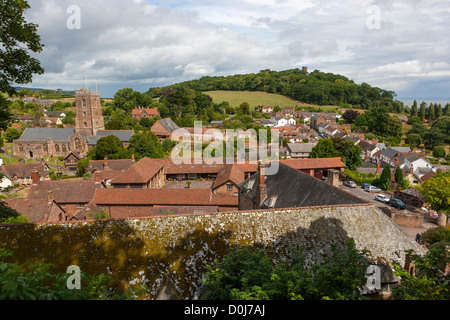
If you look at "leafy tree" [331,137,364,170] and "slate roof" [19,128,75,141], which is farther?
"slate roof" [19,128,75,141]

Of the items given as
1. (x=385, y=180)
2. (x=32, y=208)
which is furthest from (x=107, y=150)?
(x=385, y=180)

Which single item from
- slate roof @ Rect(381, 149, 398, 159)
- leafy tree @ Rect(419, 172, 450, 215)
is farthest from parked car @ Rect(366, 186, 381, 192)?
slate roof @ Rect(381, 149, 398, 159)

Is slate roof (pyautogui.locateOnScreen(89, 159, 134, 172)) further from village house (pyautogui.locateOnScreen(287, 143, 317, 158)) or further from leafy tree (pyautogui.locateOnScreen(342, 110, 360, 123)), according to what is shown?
leafy tree (pyautogui.locateOnScreen(342, 110, 360, 123))

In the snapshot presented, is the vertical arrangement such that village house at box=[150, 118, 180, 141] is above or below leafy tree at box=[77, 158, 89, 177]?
above

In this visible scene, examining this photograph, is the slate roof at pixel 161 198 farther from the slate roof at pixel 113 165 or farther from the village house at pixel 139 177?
the slate roof at pixel 113 165

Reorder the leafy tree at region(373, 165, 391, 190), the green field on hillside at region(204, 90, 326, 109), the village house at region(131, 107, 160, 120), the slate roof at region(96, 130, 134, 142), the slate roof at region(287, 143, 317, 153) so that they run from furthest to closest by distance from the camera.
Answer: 1. the green field on hillside at region(204, 90, 326, 109)
2. the village house at region(131, 107, 160, 120)
3. the slate roof at region(287, 143, 317, 153)
4. the slate roof at region(96, 130, 134, 142)
5. the leafy tree at region(373, 165, 391, 190)

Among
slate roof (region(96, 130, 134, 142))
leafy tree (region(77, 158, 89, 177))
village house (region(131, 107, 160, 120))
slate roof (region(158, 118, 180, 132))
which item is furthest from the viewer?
village house (region(131, 107, 160, 120))

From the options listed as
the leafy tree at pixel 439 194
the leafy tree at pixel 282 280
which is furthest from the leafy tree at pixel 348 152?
the leafy tree at pixel 282 280
